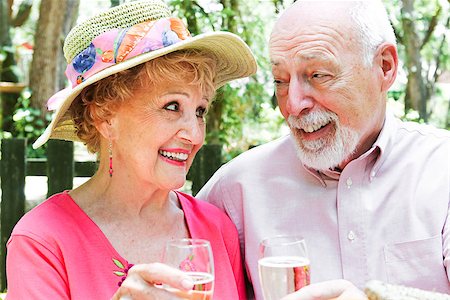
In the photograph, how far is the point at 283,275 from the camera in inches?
68.4

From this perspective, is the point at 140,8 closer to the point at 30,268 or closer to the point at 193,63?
the point at 193,63

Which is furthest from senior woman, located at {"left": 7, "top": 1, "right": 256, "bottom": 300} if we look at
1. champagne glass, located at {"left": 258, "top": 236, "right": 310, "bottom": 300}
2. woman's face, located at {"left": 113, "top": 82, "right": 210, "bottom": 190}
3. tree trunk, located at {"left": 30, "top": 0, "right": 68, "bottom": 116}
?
tree trunk, located at {"left": 30, "top": 0, "right": 68, "bottom": 116}

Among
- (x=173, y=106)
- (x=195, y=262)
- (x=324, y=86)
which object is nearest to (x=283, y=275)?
(x=195, y=262)

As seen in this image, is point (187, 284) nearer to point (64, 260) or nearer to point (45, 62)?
point (64, 260)

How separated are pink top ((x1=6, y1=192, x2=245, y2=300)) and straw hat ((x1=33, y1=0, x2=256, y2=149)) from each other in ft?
1.26

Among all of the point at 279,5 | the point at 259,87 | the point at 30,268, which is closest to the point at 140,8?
the point at 30,268

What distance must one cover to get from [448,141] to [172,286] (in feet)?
5.56

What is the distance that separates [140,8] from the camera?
2504 mm

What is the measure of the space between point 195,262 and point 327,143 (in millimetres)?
1172

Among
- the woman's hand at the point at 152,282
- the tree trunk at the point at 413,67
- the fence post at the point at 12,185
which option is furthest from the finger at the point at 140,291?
the tree trunk at the point at 413,67

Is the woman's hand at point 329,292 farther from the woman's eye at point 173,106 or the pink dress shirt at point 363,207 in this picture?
the woman's eye at point 173,106

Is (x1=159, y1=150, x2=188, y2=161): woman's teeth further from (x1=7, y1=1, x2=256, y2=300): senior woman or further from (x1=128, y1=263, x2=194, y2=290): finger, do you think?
(x1=128, y1=263, x2=194, y2=290): finger

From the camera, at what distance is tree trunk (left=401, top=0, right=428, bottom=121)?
32.8 ft

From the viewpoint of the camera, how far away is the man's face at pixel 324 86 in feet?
8.81
